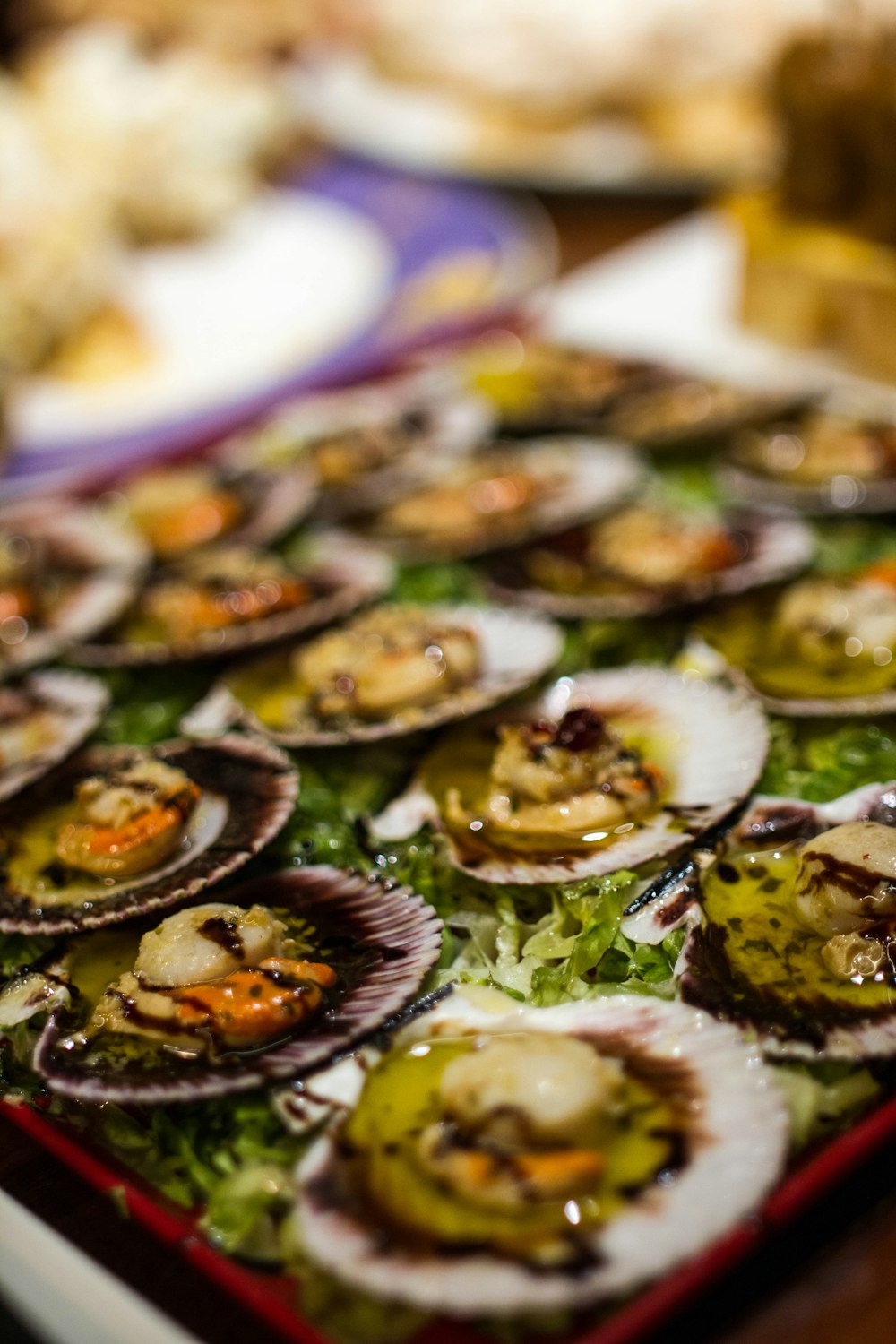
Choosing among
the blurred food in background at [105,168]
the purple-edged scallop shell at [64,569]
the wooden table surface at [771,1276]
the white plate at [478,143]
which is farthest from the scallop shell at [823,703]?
the white plate at [478,143]

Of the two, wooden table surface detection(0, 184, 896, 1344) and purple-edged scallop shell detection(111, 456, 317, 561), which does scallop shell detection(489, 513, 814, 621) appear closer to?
purple-edged scallop shell detection(111, 456, 317, 561)

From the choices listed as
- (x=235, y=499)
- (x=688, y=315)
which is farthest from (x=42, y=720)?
(x=688, y=315)

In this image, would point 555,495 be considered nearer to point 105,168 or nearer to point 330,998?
point 330,998

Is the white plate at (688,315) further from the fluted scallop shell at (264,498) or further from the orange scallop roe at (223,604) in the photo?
the orange scallop roe at (223,604)

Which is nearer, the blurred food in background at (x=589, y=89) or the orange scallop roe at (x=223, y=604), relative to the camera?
the orange scallop roe at (x=223, y=604)

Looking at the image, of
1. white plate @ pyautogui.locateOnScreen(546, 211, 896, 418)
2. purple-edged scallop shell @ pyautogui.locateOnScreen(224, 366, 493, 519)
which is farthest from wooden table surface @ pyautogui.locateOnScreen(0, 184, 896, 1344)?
white plate @ pyautogui.locateOnScreen(546, 211, 896, 418)
